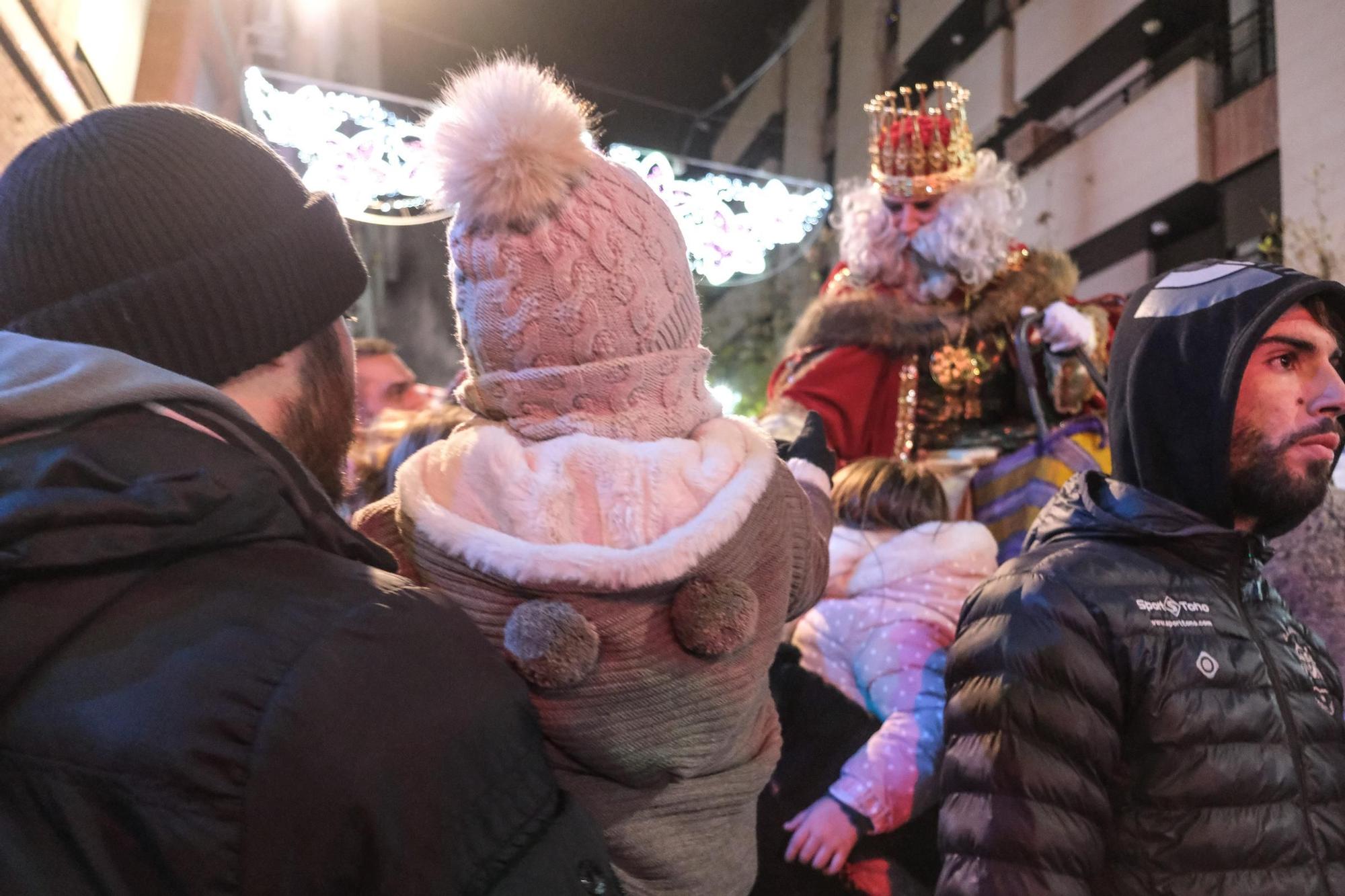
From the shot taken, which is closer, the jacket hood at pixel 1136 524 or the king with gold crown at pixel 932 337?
the jacket hood at pixel 1136 524

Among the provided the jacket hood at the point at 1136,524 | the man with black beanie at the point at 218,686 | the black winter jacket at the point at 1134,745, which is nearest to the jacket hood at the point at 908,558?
the jacket hood at the point at 1136,524

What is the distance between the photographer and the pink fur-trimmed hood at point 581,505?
4.02 feet

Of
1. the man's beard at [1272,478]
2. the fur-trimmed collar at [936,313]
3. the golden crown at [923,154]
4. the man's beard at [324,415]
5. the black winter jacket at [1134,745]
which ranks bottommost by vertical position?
the black winter jacket at [1134,745]

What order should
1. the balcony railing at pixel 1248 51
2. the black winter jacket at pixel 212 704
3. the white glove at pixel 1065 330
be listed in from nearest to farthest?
the black winter jacket at pixel 212 704, the white glove at pixel 1065 330, the balcony railing at pixel 1248 51

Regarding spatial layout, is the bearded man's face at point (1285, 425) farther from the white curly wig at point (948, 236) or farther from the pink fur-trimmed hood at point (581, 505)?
the white curly wig at point (948, 236)

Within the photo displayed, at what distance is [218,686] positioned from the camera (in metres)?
0.72

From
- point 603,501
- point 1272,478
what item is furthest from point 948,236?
point 603,501

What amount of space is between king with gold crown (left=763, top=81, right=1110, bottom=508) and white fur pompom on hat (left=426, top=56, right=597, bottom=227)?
2583 mm

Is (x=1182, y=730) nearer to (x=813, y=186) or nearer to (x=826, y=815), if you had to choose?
(x=826, y=815)

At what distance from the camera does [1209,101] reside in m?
6.29

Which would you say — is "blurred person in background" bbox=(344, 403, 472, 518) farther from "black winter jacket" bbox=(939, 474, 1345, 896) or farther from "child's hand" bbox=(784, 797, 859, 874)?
"black winter jacket" bbox=(939, 474, 1345, 896)

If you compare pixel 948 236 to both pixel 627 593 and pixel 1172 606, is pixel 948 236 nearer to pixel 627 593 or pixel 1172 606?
pixel 1172 606

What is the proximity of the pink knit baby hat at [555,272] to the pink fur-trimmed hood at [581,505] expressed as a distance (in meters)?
0.08

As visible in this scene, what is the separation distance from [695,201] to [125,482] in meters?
5.73
